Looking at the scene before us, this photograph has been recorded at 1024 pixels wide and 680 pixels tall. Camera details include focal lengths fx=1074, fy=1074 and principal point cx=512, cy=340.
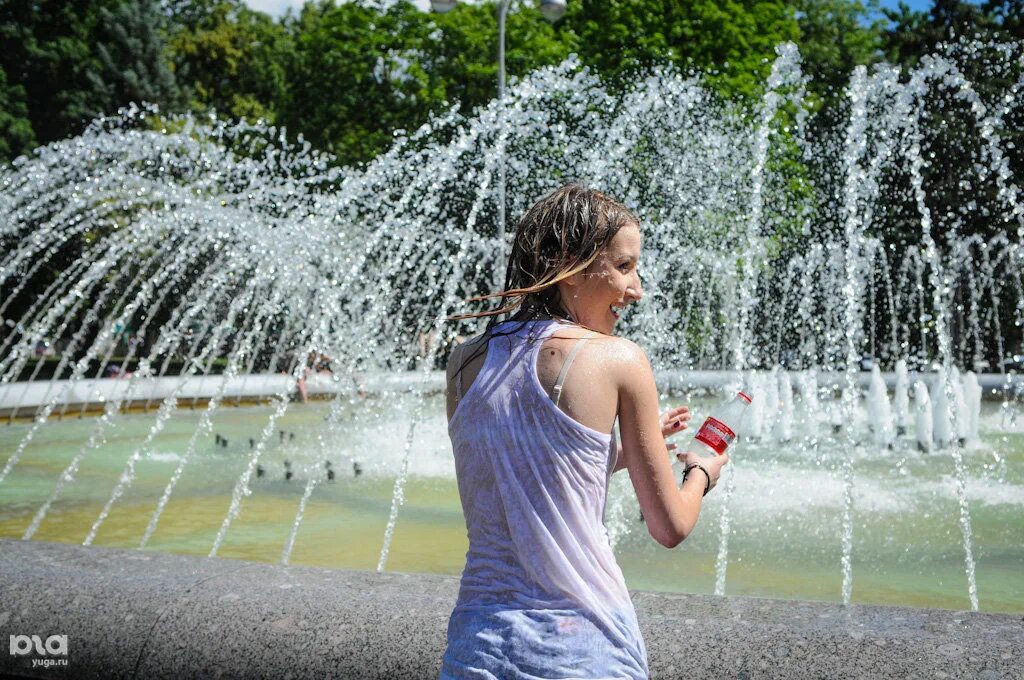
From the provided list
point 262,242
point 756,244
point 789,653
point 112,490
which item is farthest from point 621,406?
point 756,244

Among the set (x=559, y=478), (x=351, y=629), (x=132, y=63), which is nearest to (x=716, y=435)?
(x=559, y=478)

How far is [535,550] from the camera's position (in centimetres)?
172

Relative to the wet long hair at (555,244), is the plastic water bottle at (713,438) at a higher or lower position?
lower

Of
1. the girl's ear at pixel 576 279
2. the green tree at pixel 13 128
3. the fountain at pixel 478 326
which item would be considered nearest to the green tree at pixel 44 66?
the green tree at pixel 13 128

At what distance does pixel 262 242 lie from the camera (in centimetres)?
1852

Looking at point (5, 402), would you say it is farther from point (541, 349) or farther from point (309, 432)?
point (541, 349)

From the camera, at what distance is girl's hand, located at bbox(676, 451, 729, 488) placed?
1.94 metres

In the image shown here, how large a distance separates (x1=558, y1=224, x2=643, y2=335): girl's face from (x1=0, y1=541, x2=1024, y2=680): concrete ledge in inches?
34.9

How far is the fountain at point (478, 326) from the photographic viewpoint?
702cm

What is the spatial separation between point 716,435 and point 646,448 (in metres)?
0.32

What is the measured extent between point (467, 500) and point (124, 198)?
66.5 ft

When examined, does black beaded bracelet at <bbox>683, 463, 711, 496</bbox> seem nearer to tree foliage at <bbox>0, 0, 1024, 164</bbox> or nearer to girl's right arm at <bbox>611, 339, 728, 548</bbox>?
girl's right arm at <bbox>611, 339, 728, 548</bbox>

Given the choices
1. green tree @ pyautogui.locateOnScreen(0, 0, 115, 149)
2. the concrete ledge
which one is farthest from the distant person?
green tree @ pyautogui.locateOnScreen(0, 0, 115, 149)

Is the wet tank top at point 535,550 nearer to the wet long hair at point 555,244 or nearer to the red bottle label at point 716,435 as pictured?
the wet long hair at point 555,244
